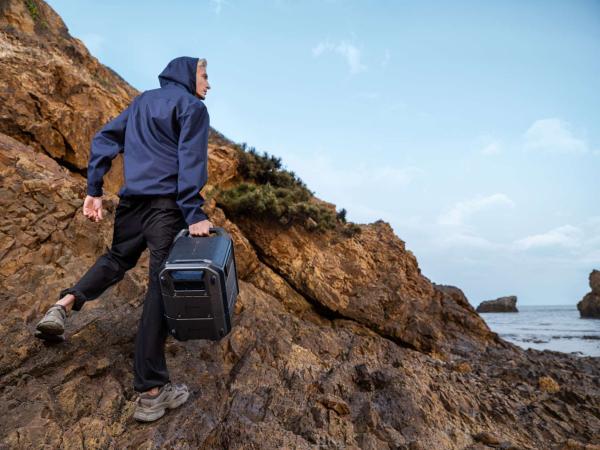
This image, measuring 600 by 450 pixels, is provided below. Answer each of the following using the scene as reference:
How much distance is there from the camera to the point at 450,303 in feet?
25.9

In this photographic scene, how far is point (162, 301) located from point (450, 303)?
6.92 metres

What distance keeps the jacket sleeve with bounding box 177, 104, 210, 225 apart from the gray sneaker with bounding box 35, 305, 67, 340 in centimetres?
115

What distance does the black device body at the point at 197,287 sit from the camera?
224cm

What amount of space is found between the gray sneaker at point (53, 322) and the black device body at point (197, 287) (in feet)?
2.83

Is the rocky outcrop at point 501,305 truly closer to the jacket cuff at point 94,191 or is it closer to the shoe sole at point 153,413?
the shoe sole at point 153,413

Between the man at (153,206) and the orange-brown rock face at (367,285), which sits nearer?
the man at (153,206)

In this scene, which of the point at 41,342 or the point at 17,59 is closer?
the point at 41,342

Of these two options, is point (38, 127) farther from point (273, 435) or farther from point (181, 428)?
point (273, 435)

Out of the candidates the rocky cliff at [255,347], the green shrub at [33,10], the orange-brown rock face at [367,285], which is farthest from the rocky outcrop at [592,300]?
the green shrub at [33,10]

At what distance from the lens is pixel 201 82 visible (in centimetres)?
301

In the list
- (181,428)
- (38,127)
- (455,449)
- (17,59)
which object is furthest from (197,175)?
(17,59)

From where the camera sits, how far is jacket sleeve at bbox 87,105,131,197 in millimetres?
2848

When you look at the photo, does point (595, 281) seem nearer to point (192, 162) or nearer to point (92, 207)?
point (192, 162)

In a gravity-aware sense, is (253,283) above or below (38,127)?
below
